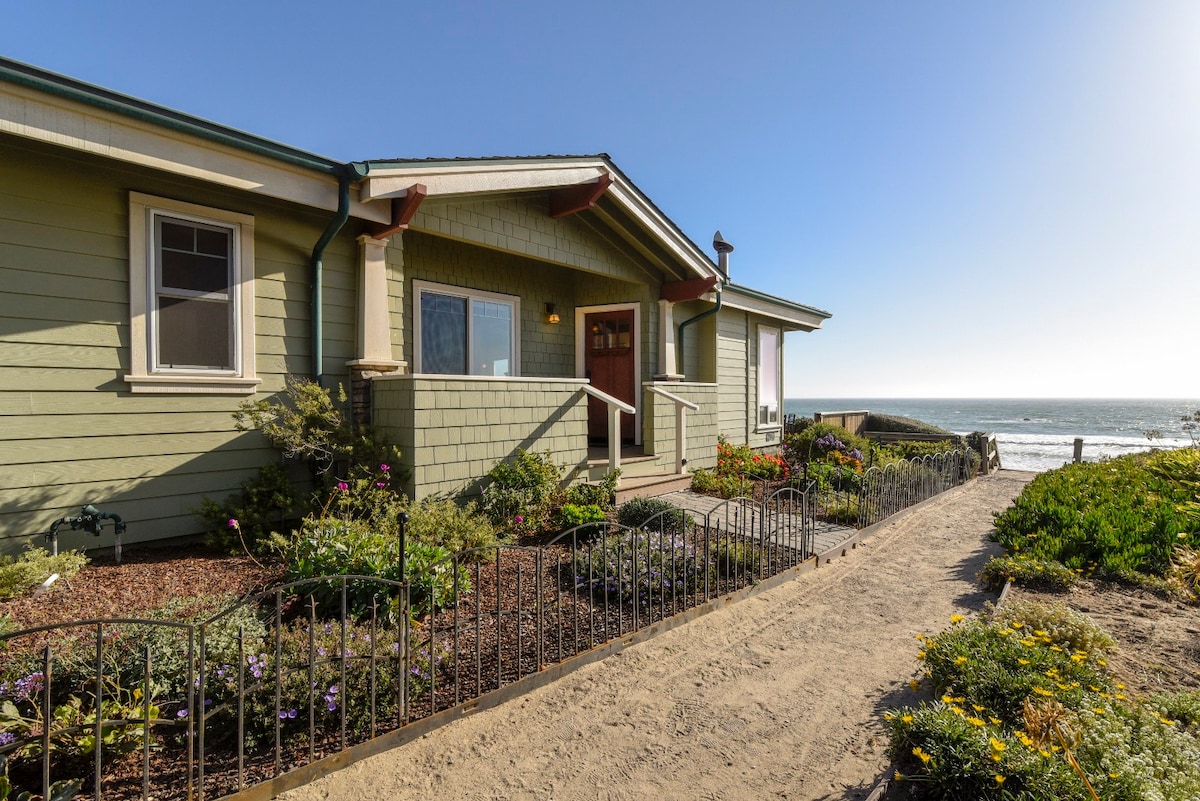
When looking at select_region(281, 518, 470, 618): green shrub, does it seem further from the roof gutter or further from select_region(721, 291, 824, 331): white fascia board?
select_region(721, 291, 824, 331): white fascia board

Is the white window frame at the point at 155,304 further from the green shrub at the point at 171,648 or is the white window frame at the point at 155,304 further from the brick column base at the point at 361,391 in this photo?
the green shrub at the point at 171,648

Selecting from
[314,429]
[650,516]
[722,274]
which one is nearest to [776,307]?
[722,274]

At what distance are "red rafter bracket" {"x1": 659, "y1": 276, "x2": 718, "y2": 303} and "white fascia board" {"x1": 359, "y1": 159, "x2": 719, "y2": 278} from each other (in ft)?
0.50

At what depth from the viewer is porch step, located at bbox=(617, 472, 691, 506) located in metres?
7.94

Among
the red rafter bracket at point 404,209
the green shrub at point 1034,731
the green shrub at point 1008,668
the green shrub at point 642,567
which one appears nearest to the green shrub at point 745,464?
the green shrub at point 642,567

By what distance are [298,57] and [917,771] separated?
43.4ft

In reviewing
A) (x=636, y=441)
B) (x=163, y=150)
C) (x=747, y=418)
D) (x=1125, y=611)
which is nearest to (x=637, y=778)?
(x=1125, y=611)

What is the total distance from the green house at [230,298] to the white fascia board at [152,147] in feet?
0.05

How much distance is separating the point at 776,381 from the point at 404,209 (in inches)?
410

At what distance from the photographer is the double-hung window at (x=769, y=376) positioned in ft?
44.0

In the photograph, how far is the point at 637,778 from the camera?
287 cm

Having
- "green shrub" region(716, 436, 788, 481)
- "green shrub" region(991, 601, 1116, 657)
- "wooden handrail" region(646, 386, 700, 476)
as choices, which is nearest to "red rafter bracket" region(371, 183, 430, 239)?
"wooden handrail" region(646, 386, 700, 476)

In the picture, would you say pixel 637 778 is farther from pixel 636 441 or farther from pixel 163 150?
pixel 636 441

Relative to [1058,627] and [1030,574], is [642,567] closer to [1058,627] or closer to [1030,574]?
[1058,627]
